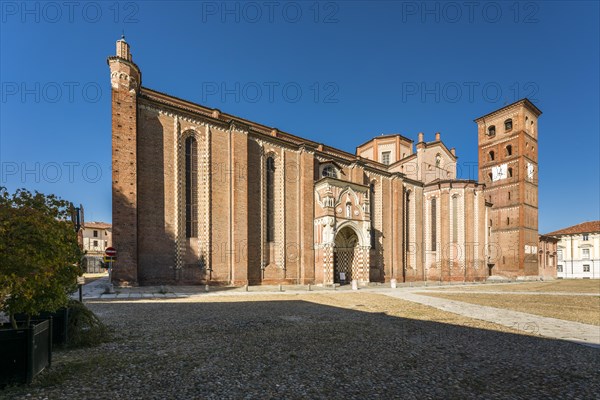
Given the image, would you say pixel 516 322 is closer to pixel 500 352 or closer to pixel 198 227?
pixel 500 352

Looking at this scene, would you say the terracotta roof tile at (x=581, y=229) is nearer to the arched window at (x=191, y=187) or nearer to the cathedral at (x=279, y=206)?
the cathedral at (x=279, y=206)

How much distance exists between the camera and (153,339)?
7602mm

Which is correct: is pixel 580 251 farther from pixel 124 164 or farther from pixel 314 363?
pixel 124 164

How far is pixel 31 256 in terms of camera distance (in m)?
4.95

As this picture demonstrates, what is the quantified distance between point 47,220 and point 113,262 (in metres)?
16.9

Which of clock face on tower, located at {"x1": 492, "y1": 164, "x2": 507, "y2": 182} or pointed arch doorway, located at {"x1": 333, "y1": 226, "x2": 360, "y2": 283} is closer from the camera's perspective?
pointed arch doorway, located at {"x1": 333, "y1": 226, "x2": 360, "y2": 283}

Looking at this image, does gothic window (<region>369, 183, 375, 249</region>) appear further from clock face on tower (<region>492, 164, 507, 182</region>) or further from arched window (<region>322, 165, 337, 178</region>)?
clock face on tower (<region>492, 164, 507, 182</region>)

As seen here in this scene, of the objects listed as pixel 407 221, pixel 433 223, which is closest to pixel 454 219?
pixel 433 223

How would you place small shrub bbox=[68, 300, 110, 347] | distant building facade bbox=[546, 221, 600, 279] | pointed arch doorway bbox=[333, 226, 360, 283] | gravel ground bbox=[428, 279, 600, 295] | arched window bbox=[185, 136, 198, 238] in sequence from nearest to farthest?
small shrub bbox=[68, 300, 110, 347] < arched window bbox=[185, 136, 198, 238] < gravel ground bbox=[428, 279, 600, 295] < pointed arch doorway bbox=[333, 226, 360, 283] < distant building facade bbox=[546, 221, 600, 279]

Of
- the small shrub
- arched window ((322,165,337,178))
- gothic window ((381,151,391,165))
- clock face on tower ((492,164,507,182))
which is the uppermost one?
gothic window ((381,151,391,165))

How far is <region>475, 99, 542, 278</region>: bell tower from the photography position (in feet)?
151

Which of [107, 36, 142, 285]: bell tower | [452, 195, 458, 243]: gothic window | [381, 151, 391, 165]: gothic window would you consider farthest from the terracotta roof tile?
[107, 36, 142, 285]: bell tower

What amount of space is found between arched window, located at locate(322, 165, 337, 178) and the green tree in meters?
27.5

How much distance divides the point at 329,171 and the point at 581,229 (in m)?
72.2
